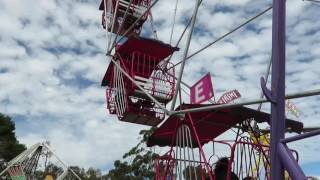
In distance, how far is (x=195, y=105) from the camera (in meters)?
6.96

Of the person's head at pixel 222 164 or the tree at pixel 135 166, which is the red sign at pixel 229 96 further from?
the tree at pixel 135 166

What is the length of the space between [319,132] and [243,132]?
15.7 ft

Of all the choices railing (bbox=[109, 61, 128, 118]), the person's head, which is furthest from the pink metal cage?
the person's head

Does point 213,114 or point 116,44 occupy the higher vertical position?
point 116,44

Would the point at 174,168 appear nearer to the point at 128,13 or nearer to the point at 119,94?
the point at 119,94

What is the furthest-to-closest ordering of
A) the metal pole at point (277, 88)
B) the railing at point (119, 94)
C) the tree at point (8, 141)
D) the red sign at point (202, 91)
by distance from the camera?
1. the tree at point (8, 141)
2. the railing at point (119, 94)
3. the red sign at point (202, 91)
4. the metal pole at point (277, 88)

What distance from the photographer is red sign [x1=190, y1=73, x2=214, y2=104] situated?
6.17 meters

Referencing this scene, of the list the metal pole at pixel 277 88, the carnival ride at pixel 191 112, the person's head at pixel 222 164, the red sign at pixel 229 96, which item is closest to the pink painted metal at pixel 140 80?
the carnival ride at pixel 191 112

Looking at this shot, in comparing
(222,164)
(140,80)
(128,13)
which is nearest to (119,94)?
(140,80)

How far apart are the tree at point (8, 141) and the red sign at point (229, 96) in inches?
1551

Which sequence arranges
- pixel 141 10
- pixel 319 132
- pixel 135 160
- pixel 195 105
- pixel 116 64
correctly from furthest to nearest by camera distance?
pixel 135 160 < pixel 141 10 < pixel 116 64 < pixel 195 105 < pixel 319 132

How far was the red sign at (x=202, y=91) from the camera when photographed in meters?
6.17

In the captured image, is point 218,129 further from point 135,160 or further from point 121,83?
point 135,160

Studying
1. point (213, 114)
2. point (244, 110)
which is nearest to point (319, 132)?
point (244, 110)
